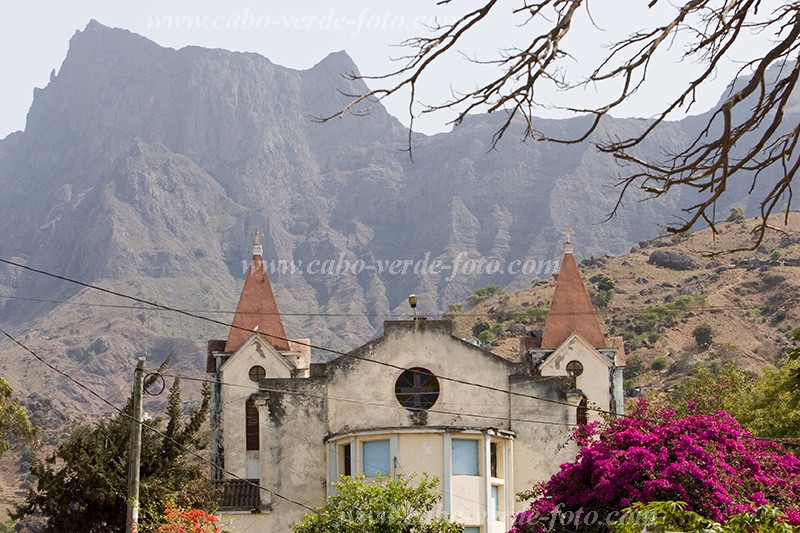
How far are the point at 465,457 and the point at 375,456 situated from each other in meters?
2.38

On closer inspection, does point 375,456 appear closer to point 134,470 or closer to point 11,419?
point 11,419

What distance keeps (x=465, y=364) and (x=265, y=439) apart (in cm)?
587

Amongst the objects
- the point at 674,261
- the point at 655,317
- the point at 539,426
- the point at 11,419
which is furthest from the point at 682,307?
the point at 11,419

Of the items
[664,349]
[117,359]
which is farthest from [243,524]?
[117,359]

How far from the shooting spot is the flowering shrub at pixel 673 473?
89.1 ft

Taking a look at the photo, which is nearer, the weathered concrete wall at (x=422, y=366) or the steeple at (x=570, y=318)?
the weathered concrete wall at (x=422, y=366)

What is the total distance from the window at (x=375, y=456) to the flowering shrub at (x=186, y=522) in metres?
12.0

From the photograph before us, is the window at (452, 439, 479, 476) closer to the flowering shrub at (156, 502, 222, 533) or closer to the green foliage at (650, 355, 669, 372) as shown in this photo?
the flowering shrub at (156, 502, 222, 533)

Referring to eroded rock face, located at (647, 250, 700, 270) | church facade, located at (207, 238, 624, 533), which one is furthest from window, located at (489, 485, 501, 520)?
eroded rock face, located at (647, 250, 700, 270)

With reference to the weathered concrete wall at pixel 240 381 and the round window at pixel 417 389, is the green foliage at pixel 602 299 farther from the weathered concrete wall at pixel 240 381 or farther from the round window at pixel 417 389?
the round window at pixel 417 389

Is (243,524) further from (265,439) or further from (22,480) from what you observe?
(22,480)

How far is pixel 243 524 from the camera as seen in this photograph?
3794 centimetres

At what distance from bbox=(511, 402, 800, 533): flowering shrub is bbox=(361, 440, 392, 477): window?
8267 millimetres

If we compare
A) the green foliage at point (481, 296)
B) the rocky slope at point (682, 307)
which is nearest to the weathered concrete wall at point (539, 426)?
the rocky slope at point (682, 307)
